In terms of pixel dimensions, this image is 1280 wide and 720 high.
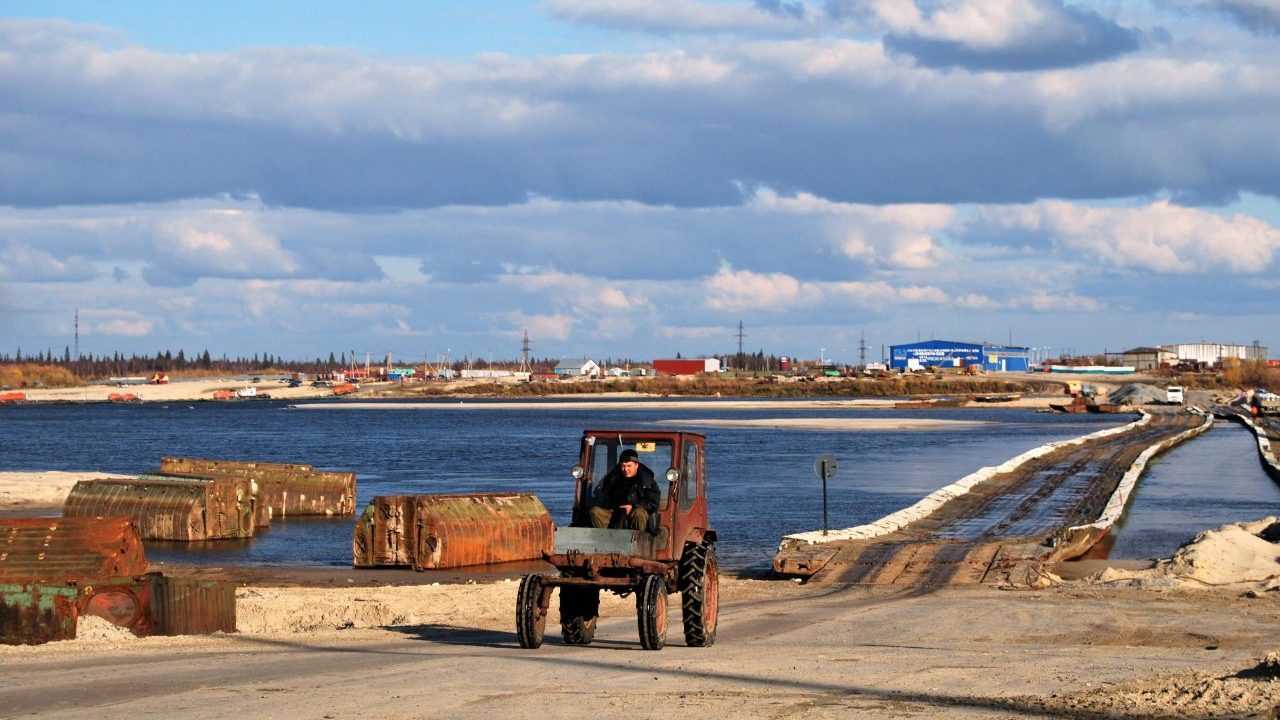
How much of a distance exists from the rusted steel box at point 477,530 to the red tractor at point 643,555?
546 inches

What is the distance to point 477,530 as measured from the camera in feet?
105

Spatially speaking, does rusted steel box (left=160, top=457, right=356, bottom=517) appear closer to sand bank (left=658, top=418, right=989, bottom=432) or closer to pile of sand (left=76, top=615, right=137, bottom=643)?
pile of sand (left=76, top=615, right=137, bottom=643)

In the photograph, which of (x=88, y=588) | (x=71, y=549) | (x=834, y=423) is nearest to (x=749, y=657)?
(x=88, y=588)

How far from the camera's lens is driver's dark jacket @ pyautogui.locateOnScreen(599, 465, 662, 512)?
1595cm

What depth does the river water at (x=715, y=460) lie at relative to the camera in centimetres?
3878

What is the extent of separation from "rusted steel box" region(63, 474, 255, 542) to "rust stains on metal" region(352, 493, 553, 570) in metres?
7.42

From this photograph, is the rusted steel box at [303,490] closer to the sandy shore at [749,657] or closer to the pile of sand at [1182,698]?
the sandy shore at [749,657]

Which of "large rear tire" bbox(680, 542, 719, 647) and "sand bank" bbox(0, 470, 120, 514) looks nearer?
"large rear tire" bbox(680, 542, 719, 647)

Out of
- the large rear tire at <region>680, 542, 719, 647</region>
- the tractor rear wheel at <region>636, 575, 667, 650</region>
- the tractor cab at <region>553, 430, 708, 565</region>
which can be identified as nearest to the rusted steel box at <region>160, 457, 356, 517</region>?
the large rear tire at <region>680, 542, 719, 647</region>

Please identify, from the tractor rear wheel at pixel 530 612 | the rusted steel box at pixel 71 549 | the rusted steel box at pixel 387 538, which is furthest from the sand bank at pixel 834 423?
the tractor rear wheel at pixel 530 612

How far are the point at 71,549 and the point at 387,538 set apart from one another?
39.6 feet

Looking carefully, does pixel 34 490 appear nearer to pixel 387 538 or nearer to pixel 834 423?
pixel 387 538

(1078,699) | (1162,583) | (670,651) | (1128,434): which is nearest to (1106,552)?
(1162,583)

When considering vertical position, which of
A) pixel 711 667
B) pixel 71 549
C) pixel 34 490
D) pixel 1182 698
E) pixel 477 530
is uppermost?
pixel 71 549
